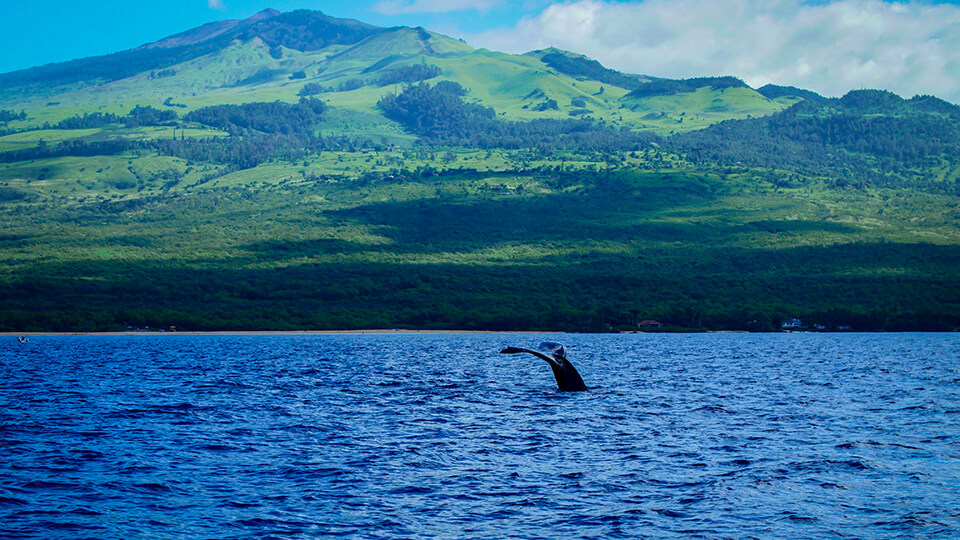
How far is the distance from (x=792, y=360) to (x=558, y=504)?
80.0 meters

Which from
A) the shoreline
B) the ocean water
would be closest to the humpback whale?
the ocean water

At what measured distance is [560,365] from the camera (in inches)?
2301

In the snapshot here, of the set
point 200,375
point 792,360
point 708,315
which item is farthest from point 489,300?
point 200,375

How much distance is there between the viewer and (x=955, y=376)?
78.9 meters

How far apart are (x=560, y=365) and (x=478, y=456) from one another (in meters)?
20.9

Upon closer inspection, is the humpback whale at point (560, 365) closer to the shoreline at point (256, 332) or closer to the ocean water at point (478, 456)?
the ocean water at point (478, 456)

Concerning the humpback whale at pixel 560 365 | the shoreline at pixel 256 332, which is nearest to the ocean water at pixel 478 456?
the humpback whale at pixel 560 365

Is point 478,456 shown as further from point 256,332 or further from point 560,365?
point 256,332

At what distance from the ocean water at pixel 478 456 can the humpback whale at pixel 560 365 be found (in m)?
1.54

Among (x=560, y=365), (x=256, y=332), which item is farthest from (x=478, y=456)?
(x=256, y=332)

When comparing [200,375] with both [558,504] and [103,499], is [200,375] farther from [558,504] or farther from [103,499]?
[558,504]

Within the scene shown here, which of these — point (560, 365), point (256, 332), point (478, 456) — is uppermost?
point (560, 365)

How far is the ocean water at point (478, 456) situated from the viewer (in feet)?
91.1

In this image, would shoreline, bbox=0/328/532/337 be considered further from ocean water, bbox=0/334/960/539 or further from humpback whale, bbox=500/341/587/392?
humpback whale, bbox=500/341/587/392
